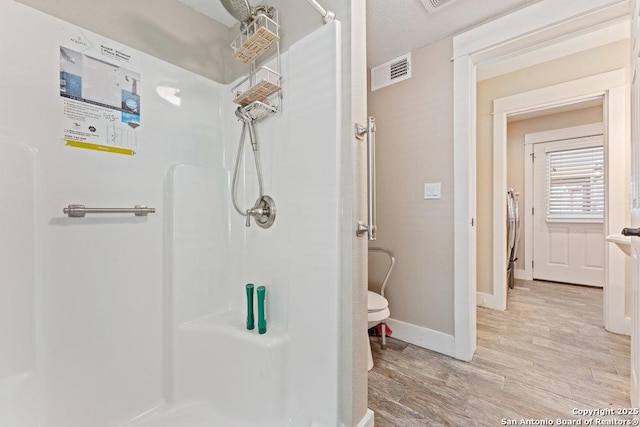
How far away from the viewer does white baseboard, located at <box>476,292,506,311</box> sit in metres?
2.73

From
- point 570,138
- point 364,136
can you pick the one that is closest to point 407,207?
point 364,136

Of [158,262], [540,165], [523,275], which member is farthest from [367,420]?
[540,165]

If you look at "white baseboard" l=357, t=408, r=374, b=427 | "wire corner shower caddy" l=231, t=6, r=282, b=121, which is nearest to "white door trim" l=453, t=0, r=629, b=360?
"white baseboard" l=357, t=408, r=374, b=427

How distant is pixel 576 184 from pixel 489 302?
2.34m

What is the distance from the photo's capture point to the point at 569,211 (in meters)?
3.69

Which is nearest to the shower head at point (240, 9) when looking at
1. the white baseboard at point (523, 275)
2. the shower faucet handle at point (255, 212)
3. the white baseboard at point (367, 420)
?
the shower faucet handle at point (255, 212)

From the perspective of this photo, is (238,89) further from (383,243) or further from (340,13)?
(383,243)

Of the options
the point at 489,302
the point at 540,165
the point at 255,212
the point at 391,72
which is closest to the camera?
the point at 255,212

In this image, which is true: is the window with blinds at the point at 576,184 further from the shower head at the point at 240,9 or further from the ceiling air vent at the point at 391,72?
the shower head at the point at 240,9

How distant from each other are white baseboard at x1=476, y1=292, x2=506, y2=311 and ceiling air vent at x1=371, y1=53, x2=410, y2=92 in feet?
7.62

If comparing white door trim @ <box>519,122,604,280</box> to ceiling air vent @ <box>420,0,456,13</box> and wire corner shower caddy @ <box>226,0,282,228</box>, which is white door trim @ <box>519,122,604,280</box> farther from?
wire corner shower caddy @ <box>226,0,282,228</box>

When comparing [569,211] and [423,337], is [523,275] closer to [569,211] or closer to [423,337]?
[569,211]

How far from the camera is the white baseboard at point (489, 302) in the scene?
273 centimetres

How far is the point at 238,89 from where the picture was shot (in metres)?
1.62
